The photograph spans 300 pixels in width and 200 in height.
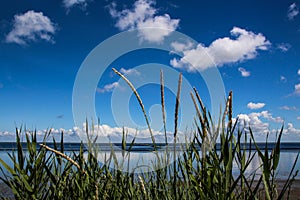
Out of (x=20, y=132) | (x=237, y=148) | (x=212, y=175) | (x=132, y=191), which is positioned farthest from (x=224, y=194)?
(x=20, y=132)

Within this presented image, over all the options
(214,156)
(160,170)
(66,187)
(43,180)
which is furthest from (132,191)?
(214,156)

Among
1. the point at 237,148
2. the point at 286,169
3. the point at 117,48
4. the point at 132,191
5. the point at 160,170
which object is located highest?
the point at 117,48

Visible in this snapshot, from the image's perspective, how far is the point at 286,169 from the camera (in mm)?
19797

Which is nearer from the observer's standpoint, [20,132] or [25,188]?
[25,188]

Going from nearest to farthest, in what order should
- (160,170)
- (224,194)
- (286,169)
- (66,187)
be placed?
(224,194), (160,170), (66,187), (286,169)

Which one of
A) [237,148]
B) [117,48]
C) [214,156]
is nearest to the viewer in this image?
[214,156]

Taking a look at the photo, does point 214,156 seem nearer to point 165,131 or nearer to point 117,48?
point 165,131

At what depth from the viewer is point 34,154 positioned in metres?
2.48

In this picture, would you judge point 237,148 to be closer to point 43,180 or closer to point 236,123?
point 236,123

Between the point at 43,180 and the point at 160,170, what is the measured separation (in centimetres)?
95

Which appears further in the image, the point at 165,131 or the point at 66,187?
the point at 66,187

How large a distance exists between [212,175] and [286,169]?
2004 cm

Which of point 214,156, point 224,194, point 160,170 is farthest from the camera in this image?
point 160,170

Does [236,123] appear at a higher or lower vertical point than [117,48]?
lower
